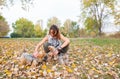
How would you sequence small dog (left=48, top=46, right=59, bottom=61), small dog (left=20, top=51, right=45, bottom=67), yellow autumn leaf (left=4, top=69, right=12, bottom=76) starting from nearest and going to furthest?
yellow autumn leaf (left=4, top=69, right=12, bottom=76) → small dog (left=20, top=51, right=45, bottom=67) → small dog (left=48, top=46, right=59, bottom=61)

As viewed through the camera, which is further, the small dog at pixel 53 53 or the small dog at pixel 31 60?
the small dog at pixel 53 53

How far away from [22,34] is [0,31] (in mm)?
18191

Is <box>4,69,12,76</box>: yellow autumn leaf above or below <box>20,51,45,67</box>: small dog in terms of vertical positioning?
below

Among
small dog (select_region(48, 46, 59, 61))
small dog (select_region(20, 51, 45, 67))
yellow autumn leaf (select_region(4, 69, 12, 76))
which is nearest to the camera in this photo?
yellow autumn leaf (select_region(4, 69, 12, 76))

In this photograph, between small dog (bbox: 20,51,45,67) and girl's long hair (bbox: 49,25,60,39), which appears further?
girl's long hair (bbox: 49,25,60,39)

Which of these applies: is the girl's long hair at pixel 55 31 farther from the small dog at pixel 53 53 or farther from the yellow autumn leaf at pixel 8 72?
the yellow autumn leaf at pixel 8 72

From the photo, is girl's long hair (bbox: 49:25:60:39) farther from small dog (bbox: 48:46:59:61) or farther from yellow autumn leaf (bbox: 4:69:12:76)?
yellow autumn leaf (bbox: 4:69:12:76)

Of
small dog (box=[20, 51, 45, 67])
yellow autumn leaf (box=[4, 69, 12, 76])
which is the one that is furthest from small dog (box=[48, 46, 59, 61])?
yellow autumn leaf (box=[4, 69, 12, 76])

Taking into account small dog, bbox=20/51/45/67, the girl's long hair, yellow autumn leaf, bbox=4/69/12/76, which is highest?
the girl's long hair

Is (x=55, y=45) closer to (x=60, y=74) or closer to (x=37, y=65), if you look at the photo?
(x=37, y=65)

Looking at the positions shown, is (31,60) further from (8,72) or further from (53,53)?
(8,72)

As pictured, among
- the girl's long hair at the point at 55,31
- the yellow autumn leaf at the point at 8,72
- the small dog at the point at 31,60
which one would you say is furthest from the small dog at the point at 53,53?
the yellow autumn leaf at the point at 8,72

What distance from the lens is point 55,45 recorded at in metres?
9.08

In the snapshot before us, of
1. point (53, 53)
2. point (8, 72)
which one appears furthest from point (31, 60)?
point (8, 72)
